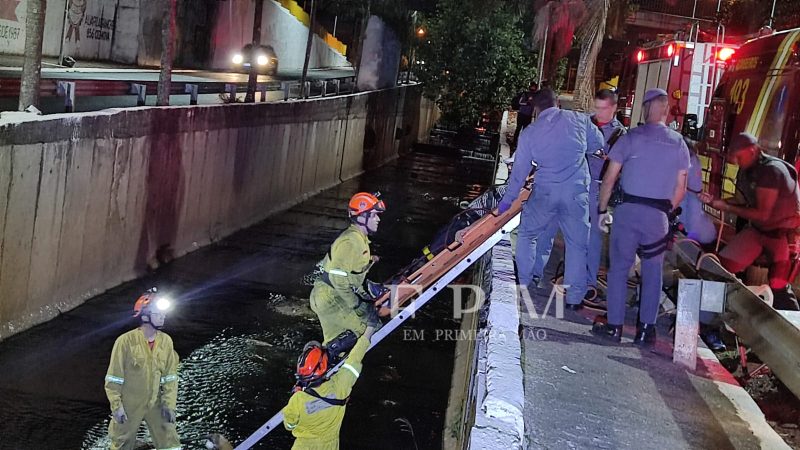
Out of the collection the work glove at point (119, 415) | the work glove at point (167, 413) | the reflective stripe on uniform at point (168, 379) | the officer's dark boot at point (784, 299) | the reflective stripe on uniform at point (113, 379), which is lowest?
the work glove at point (167, 413)

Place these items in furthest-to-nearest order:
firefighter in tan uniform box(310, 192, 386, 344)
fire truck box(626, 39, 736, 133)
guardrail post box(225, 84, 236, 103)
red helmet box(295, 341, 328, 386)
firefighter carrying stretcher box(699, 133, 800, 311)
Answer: guardrail post box(225, 84, 236, 103) → fire truck box(626, 39, 736, 133) → firefighter carrying stretcher box(699, 133, 800, 311) → firefighter in tan uniform box(310, 192, 386, 344) → red helmet box(295, 341, 328, 386)

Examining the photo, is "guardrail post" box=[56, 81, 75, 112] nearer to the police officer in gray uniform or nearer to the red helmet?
the police officer in gray uniform

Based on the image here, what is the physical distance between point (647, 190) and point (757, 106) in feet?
15.0

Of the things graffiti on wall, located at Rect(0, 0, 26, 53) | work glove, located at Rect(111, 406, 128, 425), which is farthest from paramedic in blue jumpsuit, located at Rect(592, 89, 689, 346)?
graffiti on wall, located at Rect(0, 0, 26, 53)

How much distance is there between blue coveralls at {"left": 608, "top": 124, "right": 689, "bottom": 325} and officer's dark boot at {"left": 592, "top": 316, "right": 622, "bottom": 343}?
1.21ft

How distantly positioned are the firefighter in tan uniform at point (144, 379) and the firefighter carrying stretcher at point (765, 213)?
4599 mm

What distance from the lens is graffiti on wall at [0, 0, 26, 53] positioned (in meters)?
19.0

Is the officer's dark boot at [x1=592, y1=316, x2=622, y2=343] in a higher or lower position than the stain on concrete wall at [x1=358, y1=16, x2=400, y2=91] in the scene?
lower

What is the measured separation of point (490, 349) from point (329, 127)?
1706 cm

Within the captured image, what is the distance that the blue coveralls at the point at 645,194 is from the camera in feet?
18.4

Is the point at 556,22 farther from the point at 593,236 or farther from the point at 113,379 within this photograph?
the point at 113,379

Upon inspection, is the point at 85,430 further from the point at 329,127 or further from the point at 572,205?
the point at 329,127

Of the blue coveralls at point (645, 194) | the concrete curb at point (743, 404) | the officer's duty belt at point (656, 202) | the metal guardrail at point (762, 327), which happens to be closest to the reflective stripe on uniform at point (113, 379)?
the blue coveralls at point (645, 194)

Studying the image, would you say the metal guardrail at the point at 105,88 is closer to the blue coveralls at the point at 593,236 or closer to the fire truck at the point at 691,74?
the blue coveralls at the point at 593,236
